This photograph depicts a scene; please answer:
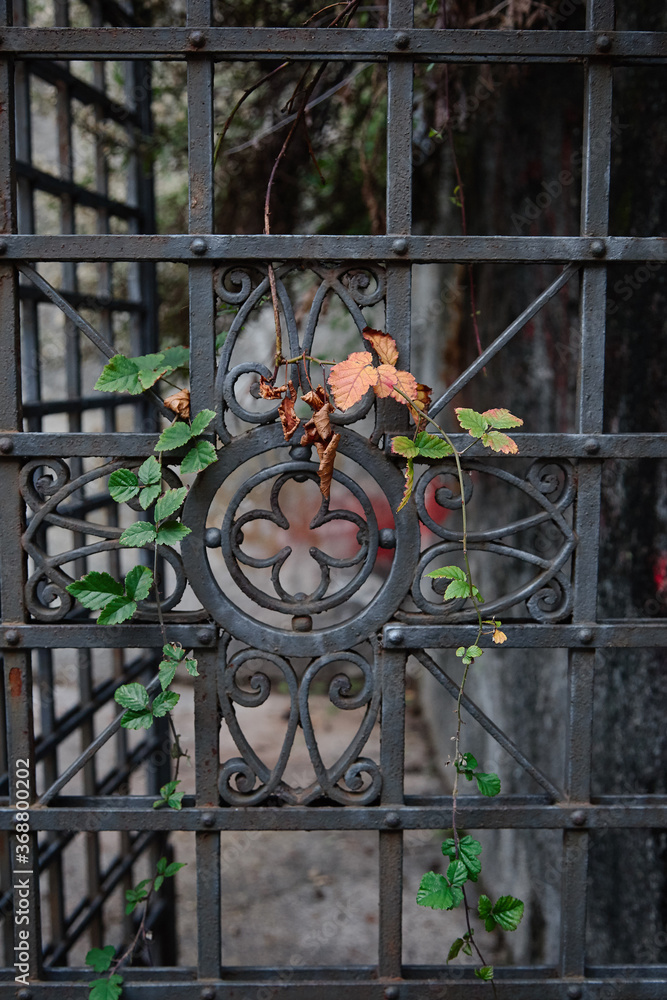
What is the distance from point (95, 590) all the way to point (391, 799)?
67 centimetres

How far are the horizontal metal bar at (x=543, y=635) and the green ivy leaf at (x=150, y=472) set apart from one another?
50 centimetres

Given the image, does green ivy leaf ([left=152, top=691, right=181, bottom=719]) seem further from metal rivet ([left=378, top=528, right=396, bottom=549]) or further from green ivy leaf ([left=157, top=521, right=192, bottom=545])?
metal rivet ([left=378, top=528, right=396, bottom=549])

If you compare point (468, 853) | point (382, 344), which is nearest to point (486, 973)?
point (468, 853)

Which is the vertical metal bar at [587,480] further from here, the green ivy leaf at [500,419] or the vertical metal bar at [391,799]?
the vertical metal bar at [391,799]

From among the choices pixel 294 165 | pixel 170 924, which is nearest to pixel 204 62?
pixel 294 165

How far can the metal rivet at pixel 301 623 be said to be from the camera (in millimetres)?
1533

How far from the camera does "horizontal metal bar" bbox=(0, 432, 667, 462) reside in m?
1.47

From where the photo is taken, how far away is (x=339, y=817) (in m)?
1.53

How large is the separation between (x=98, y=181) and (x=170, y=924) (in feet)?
7.96

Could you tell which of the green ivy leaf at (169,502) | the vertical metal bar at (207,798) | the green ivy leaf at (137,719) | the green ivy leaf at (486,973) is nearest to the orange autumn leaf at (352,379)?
the green ivy leaf at (169,502)

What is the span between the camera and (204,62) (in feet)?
4.70

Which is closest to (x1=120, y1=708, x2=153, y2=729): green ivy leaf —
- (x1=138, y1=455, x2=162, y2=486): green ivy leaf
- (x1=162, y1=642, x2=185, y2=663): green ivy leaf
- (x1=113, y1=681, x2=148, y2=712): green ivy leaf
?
(x1=113, y1=681, x2=148, y2=712): green ivy leaf

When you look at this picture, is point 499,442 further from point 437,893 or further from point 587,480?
point 437,893

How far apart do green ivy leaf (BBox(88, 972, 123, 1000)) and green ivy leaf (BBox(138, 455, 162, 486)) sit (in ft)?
3.02
